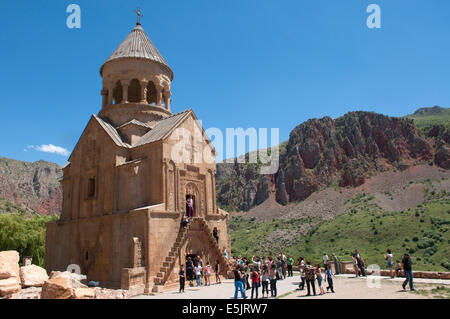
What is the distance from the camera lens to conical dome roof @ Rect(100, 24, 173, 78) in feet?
84.7

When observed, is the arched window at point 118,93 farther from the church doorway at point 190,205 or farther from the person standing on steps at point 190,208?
the person standing on steps at point 190,208

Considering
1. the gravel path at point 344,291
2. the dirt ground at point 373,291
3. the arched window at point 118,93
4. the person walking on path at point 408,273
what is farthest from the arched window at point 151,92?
the person walking on path at point 408,273

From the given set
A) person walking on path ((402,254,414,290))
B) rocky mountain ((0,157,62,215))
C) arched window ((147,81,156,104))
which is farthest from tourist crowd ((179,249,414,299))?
rocky mountain ((0,157,62,215))

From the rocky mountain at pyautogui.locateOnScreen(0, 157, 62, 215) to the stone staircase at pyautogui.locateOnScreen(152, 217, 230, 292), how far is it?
114680mm

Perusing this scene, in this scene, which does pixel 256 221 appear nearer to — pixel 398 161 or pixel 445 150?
pixel 398 161

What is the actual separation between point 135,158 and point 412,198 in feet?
241

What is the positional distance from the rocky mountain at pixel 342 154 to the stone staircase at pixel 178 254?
81309 mm

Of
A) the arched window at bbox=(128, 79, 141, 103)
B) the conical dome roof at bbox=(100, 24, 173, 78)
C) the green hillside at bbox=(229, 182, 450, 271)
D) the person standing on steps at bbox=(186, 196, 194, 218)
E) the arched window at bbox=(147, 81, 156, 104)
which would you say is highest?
the conical dome roof at bbox=(100, 24, 173, 78)

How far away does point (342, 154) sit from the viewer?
106 m

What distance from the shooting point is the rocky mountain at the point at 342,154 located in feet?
324

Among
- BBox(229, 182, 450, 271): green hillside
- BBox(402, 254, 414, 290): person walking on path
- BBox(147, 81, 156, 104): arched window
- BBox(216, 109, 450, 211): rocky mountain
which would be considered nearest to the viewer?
BBox(402, 254, 414, 290): person walking on path

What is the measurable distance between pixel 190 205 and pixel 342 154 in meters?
93.0

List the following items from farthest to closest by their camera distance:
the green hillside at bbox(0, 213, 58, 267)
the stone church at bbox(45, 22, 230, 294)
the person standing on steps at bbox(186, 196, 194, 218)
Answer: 1. the green hillside at bbox(0, 213, 58, 267)
2. the person standing on steps at bbox(186, 196, 194, 218)
3. the stone church at bbox(45, 22, 230, 294)

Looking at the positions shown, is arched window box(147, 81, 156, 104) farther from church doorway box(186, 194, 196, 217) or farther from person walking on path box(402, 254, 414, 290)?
person walking on path box(402, 254, 414, 290)
